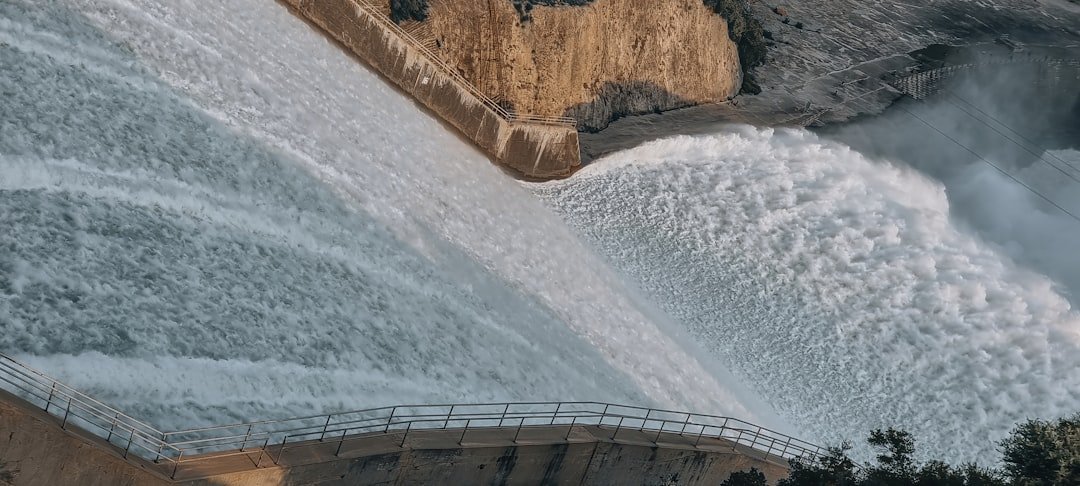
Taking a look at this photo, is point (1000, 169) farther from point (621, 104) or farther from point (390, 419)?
point (390, 419)

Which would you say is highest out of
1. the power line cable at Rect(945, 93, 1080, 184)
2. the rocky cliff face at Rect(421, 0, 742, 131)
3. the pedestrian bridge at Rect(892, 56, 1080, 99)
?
the pedestrian bridge at Rect(892, 56, 1080, 99)

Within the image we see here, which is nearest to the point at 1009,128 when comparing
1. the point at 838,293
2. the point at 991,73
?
the point at 991,73

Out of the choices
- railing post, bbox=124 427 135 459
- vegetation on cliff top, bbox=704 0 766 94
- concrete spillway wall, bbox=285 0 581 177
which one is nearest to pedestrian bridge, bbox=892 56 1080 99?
vegetation on cliff top, bbox=704 0 766 94

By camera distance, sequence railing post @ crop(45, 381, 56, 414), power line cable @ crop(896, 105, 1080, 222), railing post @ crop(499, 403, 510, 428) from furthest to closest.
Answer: power line cable @ crop(896, 105, 1080, 222) → railing post @ crop(499, 403, 510, 428) → railing post @ crop(45, 381, 56, 414)

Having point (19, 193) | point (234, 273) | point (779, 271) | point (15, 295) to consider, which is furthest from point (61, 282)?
point (779, 271)

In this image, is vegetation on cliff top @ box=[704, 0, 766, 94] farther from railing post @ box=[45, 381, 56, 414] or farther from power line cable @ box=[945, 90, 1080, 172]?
railing post @ box=[45, 381, 56, 414]

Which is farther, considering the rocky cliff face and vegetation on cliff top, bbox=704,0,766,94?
vegetation on cliff top, bbox=704,0,766,94
